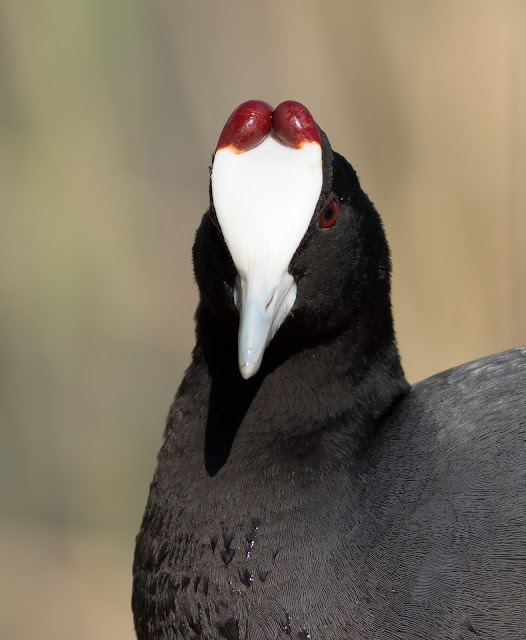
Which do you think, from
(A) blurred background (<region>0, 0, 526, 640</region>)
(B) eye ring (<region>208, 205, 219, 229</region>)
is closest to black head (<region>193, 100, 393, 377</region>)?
(B) eye ring (<region>208, 205, 219, 229</region>)

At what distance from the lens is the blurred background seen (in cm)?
304

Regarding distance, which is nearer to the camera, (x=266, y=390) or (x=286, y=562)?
(x=286, y=562)

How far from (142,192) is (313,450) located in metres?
1.76

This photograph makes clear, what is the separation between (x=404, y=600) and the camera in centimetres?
144

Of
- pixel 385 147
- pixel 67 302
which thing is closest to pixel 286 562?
pixel 67 302

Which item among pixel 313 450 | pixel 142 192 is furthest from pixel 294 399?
pixel 142 192

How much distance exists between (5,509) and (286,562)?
1.86 meters

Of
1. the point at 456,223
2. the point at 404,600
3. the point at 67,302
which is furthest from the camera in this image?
the point at 456,223

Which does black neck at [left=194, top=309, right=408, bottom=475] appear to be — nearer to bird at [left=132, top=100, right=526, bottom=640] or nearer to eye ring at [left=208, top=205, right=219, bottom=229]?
bird at [left=132, top=100, right=526, bottom=640]

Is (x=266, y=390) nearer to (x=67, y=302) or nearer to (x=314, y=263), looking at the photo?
(x=314, y=263)

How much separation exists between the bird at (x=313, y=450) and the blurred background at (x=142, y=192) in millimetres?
1443

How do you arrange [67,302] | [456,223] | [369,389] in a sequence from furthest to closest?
[456,223] < [67,302] < [369,389]

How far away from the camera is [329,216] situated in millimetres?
1600

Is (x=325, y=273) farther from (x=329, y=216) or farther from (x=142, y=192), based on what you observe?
(x=142, y=192)
